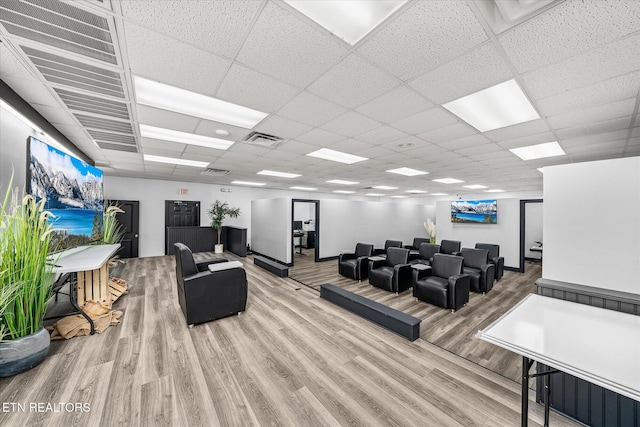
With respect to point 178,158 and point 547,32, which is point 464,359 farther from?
point 178,158

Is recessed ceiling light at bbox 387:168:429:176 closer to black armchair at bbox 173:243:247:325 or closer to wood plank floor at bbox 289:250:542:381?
wood plank floor at bbox 289:250:542:381

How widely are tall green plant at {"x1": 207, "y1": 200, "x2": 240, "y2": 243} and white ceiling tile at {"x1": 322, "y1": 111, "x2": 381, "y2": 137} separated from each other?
22.2ft

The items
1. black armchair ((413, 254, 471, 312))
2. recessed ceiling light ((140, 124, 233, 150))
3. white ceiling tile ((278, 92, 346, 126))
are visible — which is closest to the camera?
white ceiling tile ((278, 92, 346, 126))

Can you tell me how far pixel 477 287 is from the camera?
4707 millimetres

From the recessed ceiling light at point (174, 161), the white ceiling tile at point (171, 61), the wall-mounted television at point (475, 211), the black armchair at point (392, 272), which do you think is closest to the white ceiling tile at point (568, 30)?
the white ceiling tile at point (171, 61)

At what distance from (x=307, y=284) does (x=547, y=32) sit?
4.81 meters

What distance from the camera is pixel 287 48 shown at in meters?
1.68

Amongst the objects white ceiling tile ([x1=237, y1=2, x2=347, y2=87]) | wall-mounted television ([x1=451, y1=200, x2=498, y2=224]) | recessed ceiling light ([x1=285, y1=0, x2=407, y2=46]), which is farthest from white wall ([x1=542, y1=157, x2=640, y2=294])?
wall-mounted television ([x1=451, y1=200, x2=498, y2=224])

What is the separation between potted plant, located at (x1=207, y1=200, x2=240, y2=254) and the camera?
343 inches

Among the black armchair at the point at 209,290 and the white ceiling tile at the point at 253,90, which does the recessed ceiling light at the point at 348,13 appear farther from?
the black armchair at the point at 209,290

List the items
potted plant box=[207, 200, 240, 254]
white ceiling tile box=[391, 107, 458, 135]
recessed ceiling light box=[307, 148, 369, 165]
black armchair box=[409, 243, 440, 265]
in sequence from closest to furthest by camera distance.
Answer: white ceiling tile box=[391, 107, 458, 135] → recessed ceiling light box=[307, 148, 369, 165] → black armchair box=[409, 243, 440, 265] → potted plant box=[207, 200, 240, 254]

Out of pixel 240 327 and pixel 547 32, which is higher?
pixel 547 32

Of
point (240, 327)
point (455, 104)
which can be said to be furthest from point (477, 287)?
point (240, 327)

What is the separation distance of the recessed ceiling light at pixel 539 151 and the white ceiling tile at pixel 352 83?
3314mm
